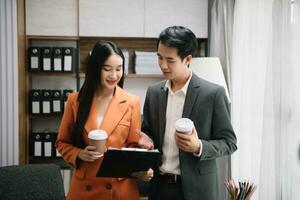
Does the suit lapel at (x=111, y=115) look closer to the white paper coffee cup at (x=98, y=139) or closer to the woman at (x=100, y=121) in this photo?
the woman at (x=100, y=121)

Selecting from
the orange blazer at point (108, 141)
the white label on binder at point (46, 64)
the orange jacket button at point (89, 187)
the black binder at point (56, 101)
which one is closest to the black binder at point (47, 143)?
the black binder at point (56, 101)

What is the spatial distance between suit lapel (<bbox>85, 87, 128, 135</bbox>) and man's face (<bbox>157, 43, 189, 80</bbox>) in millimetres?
273

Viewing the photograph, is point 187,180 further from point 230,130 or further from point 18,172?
point 18,172

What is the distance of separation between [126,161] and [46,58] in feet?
7.21

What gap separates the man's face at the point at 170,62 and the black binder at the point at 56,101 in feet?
6.56

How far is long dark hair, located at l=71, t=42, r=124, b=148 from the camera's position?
166 cm

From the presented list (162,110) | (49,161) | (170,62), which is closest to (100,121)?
(162,110)

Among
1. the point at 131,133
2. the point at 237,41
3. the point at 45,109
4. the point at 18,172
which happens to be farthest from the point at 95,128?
the point at 45,109

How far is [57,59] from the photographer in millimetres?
3371

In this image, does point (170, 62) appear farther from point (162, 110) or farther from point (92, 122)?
point (92, 122)

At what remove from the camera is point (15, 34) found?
3148 mm

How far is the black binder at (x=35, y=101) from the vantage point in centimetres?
338

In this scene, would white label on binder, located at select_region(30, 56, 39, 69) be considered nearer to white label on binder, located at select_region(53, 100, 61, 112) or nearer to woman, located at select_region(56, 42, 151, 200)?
white label on binder, located at select_region(53, 100, 61, 112)

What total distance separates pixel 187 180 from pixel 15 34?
7.61 feet
